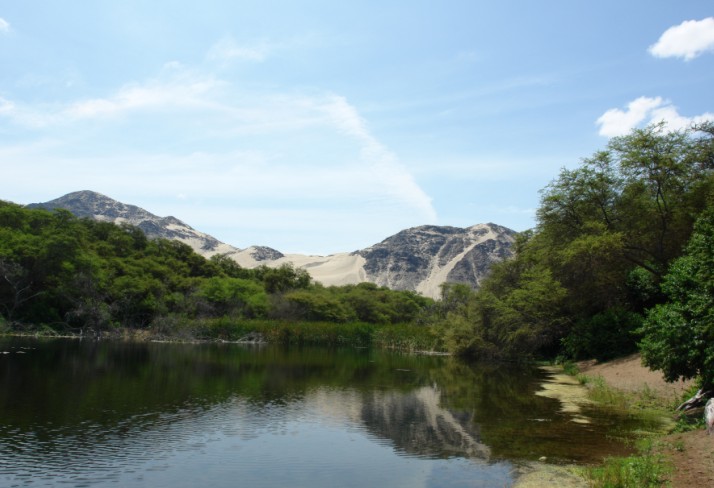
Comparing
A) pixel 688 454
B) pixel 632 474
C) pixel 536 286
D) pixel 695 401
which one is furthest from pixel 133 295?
pixel 632 474

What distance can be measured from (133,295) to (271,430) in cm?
5764

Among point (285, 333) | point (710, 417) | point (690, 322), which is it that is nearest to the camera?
point (710, 417)

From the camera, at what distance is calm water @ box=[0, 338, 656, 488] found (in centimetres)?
1262

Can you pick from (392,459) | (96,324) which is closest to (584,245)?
(392,459)

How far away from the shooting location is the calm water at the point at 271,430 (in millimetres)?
12625

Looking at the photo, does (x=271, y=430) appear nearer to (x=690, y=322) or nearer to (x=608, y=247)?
(x=690, y=322)

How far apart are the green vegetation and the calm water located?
35.2 m

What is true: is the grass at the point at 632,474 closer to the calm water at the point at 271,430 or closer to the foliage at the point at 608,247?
the calm water at the point at 271,430

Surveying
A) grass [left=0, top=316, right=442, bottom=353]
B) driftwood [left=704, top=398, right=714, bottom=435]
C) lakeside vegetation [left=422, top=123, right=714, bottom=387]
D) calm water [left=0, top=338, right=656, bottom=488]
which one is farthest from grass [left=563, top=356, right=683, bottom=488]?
grass [left=0, top=316, right=442, bottom=353]

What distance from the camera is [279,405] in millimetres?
22688

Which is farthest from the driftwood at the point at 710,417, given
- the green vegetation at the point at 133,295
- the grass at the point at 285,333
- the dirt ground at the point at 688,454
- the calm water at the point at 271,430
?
the green vegetation at the point at 133,295

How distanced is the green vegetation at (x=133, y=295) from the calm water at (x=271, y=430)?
35.2 metres

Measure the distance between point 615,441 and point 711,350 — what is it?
383cm

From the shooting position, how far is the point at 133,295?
68875 millimetres
